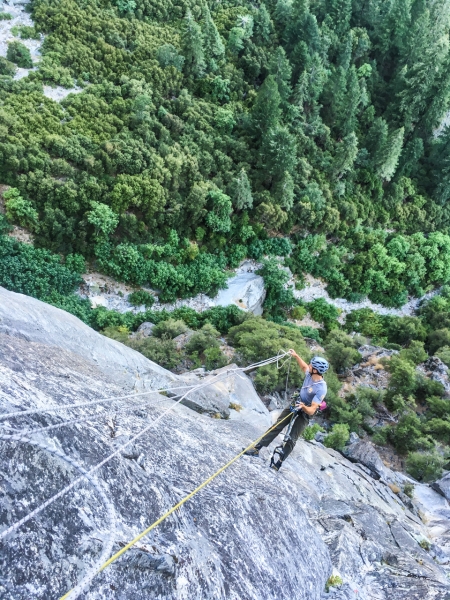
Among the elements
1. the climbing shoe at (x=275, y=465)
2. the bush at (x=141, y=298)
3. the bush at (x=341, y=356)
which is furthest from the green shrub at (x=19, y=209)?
the climbing shoe at (x=275, y=465)

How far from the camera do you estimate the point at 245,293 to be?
28469 mm

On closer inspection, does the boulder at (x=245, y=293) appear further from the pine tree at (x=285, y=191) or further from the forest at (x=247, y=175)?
the pine tree at (x=285, y=191)

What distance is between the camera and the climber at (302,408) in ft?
26.1

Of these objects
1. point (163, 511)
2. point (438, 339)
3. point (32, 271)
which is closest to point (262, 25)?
point (32, 271)

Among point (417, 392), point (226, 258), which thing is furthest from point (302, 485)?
point (226, 258)

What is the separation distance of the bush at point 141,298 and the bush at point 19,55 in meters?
17.9

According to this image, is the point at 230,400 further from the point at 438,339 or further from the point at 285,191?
the point at 438,339

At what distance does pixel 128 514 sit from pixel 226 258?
24.9 metres

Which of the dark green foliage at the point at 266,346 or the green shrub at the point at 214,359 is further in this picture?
the green shrub at the point at 214,359

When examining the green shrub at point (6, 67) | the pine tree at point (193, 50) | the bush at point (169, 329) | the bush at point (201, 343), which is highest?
the pine tree at point (193, 50)

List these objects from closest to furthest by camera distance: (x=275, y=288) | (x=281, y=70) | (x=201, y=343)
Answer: (x=201, y=343)
(x=275, y=288)
(x=281, y=70)

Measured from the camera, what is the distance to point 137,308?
25734 mm

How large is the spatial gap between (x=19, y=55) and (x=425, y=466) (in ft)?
112

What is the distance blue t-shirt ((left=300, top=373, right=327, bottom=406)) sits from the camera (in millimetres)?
7940
